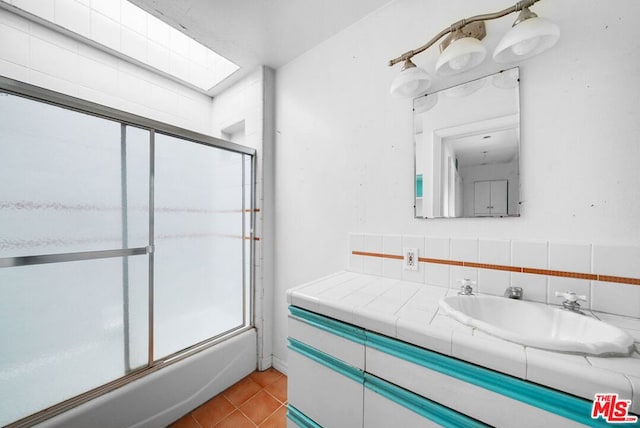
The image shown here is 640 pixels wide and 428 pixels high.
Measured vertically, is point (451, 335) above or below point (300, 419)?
above

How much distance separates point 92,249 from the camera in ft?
4.04

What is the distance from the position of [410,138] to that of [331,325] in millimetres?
1083

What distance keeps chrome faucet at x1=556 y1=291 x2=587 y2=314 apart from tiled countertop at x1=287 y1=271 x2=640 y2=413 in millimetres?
77

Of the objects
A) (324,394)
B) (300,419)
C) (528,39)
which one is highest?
(528,39)

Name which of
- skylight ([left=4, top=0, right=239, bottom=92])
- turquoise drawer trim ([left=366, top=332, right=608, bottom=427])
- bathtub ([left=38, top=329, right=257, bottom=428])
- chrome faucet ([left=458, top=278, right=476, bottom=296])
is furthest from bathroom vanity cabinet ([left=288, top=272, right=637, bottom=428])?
skylight ([left=4, top=0, right=239, bottom=92])

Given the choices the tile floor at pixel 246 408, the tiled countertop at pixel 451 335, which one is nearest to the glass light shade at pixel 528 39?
the tiled countertop at pixel 451 335

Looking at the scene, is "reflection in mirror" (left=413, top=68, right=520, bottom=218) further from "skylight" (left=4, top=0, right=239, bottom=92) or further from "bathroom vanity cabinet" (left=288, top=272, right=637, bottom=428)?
"skylight" (left=4, top=0, right=239, bottom=92)

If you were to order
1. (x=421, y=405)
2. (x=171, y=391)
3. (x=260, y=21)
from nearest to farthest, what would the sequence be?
(x=421, y=405)
(x=171, y=391)
(x=260, y=21)

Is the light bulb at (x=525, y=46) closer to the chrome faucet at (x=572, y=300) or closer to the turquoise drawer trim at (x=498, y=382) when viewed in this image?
the chrome faucet at (x=572, y=300)

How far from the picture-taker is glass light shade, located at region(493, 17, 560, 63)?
0.85 metres

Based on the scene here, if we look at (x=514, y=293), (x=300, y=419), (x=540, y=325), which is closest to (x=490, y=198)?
(x=514, y=293)

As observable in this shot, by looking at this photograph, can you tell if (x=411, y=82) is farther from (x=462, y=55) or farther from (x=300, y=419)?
(x=300, y=419)

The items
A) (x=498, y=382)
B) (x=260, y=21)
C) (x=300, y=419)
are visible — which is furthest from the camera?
(x=260, y=21)

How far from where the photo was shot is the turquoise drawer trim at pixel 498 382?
1.84 ft
